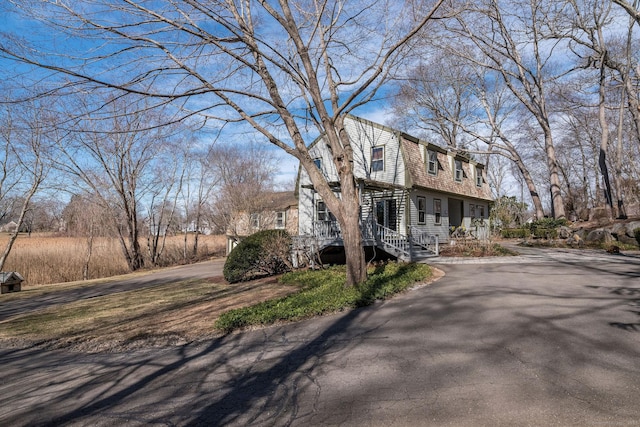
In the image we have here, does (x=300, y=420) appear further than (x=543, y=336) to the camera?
No

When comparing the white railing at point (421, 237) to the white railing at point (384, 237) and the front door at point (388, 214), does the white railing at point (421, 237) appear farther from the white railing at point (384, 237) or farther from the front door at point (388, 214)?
the front door at point (388, 214)

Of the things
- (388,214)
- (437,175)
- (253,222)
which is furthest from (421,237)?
(253,222)

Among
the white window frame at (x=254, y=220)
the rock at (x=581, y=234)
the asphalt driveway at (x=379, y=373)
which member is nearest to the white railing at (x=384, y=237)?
the asphalt driveway at (x=379, y=373)

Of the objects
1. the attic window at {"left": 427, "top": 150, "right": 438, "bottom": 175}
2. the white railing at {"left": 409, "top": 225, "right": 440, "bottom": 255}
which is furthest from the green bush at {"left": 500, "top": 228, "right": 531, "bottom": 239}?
the white railing at {"left": 409, "top": 225, "right": 440, "bottom": 255}

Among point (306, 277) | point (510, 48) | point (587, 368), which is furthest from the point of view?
point (510, 48)

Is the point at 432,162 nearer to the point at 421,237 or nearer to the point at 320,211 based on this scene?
the point at 421,237

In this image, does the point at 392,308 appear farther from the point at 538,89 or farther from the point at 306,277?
the point at 538,89

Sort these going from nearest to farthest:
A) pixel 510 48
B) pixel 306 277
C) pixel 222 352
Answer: pixel 222 352 < pixel 306 277 < pixel 510 48

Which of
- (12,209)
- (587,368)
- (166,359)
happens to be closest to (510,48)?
(587,368)

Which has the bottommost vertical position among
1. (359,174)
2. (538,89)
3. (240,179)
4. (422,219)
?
(422,219)

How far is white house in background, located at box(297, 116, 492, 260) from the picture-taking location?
14.7m

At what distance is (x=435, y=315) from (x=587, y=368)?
8.02 feet

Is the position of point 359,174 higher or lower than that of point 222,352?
higher

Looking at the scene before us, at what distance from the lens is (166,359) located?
4.77m
